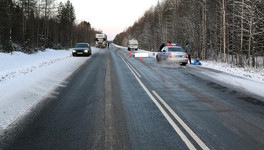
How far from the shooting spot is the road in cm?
376

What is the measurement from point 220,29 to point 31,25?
39.4m

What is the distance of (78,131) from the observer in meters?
4.32

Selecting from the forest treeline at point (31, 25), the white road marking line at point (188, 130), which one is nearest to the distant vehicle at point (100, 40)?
the forest treeline at point (31, 25)

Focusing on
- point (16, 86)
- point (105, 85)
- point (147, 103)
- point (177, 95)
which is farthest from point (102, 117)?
point (16, 86)

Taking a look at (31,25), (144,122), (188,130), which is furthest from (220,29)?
(31,25)

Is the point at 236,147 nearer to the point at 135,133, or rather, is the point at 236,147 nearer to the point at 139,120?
the point at 135,133

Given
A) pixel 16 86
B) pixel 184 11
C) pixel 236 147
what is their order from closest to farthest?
1. pixel 236 147
2. pixel 16 86
3. pixel 184 11

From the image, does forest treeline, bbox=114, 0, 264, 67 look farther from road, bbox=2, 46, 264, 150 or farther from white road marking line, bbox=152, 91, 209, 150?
white road marking line, bbox=152, 91, 209, 150

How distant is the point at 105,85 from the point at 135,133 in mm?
5296

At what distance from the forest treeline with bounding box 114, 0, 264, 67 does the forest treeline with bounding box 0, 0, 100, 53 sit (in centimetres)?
2355

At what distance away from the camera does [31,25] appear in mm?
47406

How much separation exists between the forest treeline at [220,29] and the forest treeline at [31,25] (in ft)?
77.2

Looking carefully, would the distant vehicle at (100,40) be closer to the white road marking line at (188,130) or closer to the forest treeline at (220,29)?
the forest treeline at (220,29)

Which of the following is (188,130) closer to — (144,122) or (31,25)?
(144,122)
